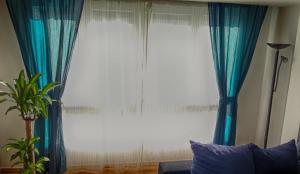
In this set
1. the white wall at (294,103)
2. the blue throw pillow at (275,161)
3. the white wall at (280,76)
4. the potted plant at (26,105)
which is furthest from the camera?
the white wall at (280,76)

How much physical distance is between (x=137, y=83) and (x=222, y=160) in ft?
4.74

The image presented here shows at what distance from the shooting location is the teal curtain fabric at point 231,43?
297 cm

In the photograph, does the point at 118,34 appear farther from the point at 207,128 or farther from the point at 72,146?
the point at 207,128

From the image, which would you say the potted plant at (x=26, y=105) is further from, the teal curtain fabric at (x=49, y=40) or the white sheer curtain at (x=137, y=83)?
the white sheer curtain at (x=137, y=83)

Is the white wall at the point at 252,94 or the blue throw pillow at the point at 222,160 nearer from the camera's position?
the blue throw pillow at the point at 222,160

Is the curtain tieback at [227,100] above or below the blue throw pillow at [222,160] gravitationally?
above

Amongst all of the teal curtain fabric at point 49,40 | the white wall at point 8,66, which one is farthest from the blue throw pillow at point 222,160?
the white wall at point 8,66

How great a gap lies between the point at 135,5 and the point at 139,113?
4.23 feet

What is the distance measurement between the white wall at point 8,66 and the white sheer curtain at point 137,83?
56 centimetres

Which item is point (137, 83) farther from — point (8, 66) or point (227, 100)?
point (8, 66)

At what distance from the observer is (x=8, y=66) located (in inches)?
109

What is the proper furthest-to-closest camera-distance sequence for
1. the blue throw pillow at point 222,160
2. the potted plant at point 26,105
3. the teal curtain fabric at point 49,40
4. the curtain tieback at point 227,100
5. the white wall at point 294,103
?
the curtain tieback at point 227,100, the white wall at point 294,103, the teal curtain fabric at point 49,40, the potted plant at point 26,105, the blue throw pillow at point 222,160

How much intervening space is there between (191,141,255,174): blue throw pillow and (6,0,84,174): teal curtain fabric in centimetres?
166

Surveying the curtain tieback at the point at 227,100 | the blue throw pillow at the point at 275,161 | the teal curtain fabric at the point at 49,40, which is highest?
the teal curtain fabric at the point at 49,40
